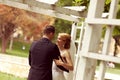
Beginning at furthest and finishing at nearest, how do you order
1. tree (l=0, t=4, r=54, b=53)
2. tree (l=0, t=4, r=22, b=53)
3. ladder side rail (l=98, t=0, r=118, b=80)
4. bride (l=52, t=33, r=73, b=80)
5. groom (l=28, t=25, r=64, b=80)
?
tree (l=0, t=4, r=54, b=53) < tree (l=0, t=4, r=22, b=53) < bride (l=52, t=33, r=73, b=80) < groom (l=28, t=25, r=64, b=80) < ladder side rail (l=98, t=0, r=118, b=80)

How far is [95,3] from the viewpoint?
2.98m

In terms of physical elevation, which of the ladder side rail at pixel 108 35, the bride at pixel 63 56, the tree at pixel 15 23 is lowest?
the tree at pixel 15 23

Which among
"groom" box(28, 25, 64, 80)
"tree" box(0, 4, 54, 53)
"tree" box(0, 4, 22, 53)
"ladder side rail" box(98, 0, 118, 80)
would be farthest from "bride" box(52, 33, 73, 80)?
"tree" box(0, 4, 22, 53)

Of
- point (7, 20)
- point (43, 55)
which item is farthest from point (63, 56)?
point (7, 20)

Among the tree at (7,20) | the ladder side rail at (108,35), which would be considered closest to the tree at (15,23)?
the tree at (7,20)

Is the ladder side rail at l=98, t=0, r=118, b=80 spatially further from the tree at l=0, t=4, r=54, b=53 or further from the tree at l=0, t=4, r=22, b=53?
the tree at l=0, t=4, r=22, b=53

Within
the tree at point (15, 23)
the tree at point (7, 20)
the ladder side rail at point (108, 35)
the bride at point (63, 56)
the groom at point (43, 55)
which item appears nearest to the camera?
the ladder side rail at point (108, 35)

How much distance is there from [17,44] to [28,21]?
1265 centimetres

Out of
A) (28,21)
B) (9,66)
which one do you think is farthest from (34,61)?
(28,21)

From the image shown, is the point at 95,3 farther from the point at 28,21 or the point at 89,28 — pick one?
the point at 28,21

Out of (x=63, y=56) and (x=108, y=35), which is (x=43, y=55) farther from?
(x=108, y=35)

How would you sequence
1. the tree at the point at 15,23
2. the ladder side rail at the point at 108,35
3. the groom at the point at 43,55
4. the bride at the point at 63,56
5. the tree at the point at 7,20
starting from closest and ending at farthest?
the ladder side rail at the point at 108,35
the groom at the point at 43,55
the bride at the point at 63,56
the tree at the point at 7,20
the tree at the point at 15,23

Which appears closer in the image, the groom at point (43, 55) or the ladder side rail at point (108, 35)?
the ladder side rail at point (108, 35)

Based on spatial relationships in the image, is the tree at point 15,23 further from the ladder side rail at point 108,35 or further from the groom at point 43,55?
the ladder side rail at point 108,35
